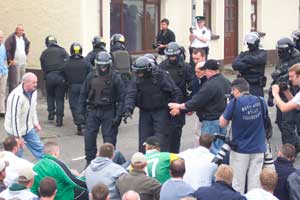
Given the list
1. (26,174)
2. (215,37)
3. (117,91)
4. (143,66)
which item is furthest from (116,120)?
(215,37)

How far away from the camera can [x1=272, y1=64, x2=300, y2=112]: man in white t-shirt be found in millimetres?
9617

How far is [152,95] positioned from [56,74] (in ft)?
15.5

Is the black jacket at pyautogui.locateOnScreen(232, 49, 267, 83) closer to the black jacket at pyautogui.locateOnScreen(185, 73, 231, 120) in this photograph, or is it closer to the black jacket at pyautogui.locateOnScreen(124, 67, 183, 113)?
the black jacket at pyautogui.locateOnScreen(124, 67, 183, 113)

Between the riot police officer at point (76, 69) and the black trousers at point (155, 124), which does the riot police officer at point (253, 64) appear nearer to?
the black trousers at point (155, 124)

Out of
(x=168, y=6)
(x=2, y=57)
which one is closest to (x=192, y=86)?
(x=2, y=57)

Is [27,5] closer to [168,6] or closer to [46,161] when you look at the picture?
[168,6]

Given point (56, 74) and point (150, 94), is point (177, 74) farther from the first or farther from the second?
point (56, 74)

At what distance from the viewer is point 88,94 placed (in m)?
11.8

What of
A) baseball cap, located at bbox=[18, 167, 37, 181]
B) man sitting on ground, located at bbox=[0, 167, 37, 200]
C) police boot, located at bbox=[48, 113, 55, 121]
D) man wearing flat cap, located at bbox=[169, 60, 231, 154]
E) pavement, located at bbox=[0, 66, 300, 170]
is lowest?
pavement, located at bbox=[0, 66, 300, 170]

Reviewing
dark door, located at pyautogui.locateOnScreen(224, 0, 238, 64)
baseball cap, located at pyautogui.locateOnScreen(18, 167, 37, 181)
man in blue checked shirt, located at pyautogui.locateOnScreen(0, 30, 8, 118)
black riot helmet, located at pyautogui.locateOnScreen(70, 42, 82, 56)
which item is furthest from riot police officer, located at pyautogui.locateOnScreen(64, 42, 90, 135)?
dark door, located at pyautogui.locateOnScreen(224, 0, 238, 64)

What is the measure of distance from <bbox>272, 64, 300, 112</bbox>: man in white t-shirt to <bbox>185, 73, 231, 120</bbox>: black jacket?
0.89 meters

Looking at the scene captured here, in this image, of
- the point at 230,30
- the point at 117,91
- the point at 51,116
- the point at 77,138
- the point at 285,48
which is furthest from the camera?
the point at 230,30

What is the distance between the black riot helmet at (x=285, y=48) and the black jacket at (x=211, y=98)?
2262mm

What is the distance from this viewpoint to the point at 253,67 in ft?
42.4
